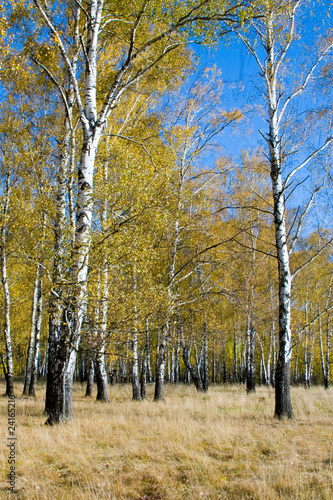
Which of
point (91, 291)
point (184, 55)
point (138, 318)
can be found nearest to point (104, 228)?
point (91, 291)

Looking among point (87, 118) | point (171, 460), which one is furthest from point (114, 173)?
point (171, 460)

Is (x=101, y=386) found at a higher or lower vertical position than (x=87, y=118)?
lower

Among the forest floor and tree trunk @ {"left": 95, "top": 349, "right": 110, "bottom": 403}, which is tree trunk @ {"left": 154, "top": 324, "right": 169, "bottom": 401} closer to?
tree trunk @ {"left": 95, "top": 349, "right": 110, "bottom": 403}

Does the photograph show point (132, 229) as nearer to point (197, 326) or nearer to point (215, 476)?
point (215, 476)

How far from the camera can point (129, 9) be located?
237 inches

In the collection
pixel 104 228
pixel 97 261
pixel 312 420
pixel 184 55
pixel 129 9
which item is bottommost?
pixel 312 420

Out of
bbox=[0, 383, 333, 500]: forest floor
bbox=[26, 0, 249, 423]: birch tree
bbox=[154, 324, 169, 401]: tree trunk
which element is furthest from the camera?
bbox=[154, 324, 169, 401]: tree trunk

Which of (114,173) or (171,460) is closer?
(171,460)

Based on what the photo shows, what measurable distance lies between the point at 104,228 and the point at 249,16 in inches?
158

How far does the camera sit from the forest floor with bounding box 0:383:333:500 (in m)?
3.20

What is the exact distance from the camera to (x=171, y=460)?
4062 mm

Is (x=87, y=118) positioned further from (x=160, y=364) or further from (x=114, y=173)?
(x=160, y=364)

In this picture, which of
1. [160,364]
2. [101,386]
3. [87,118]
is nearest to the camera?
[87,118]

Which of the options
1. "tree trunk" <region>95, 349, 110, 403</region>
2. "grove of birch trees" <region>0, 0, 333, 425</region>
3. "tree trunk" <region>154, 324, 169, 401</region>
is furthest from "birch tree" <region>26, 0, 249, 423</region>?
"tree trunk" <region>95, 349, 110, 403</region>
